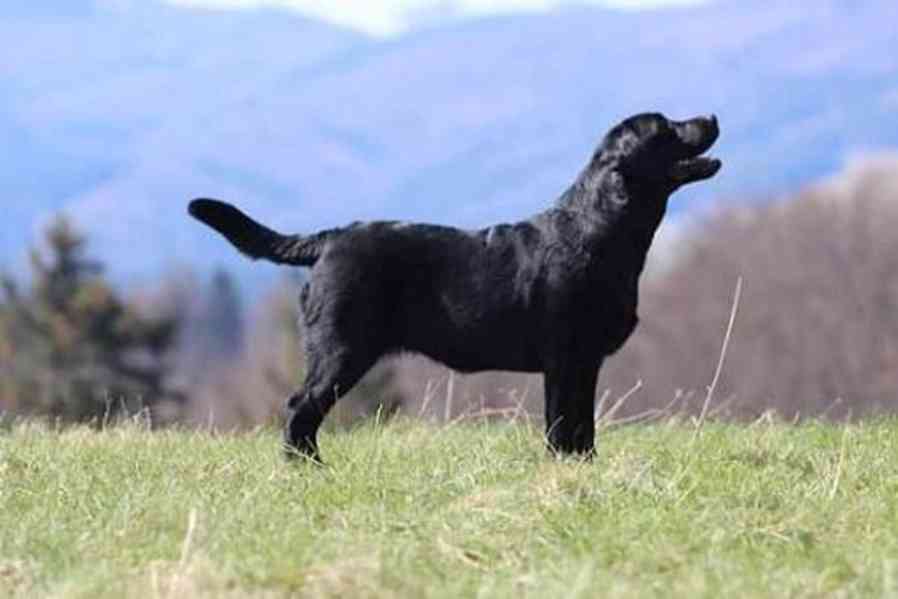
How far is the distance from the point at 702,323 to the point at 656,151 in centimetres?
5719

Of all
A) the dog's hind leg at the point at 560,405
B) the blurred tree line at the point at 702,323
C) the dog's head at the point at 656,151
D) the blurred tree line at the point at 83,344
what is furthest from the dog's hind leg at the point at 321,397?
the blurred tree line at the point at 702,323

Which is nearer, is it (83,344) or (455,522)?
(455,522)

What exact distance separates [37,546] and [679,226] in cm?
7235

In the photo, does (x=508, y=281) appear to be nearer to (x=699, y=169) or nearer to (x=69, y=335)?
(x=699, y=169)

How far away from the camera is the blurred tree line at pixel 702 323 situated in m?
44.2

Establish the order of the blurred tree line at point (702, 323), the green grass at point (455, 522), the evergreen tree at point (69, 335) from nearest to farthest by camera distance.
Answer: the green grass at point (455, 522) → the evergreen tree at point (69, 335) → the blurred tree line at point (702, 323)

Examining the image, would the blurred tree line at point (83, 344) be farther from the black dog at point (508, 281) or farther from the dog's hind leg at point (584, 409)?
the dog's hind leg at point (584, 409)

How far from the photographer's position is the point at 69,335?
1743 inches

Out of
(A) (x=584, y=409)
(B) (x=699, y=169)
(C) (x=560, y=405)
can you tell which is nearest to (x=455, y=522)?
(C) (x=560, y=405)

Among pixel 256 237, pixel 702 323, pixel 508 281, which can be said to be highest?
pixel 256 237

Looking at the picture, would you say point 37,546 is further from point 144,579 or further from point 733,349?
point 733,349

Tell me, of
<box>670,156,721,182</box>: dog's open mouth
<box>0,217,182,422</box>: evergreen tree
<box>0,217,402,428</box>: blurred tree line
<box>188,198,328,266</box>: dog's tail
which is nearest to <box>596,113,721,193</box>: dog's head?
<box>670,156,721,182</box>: dog's open mouth

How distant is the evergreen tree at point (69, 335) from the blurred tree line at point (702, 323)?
40mm

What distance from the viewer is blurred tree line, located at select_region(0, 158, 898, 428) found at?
44.2 meters
